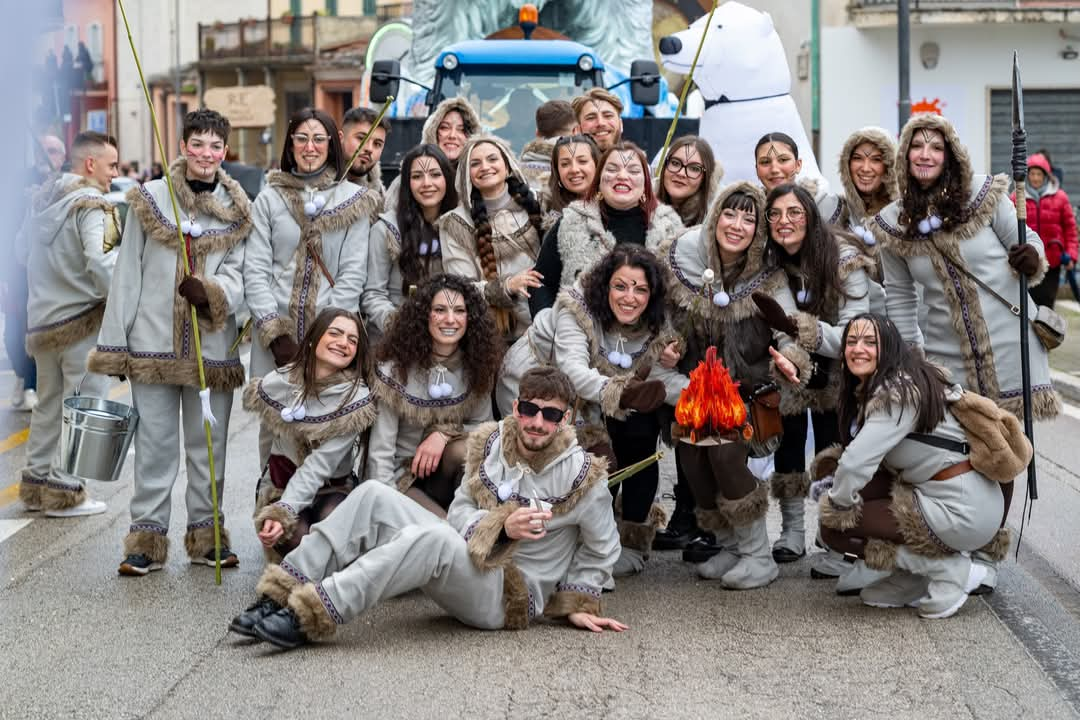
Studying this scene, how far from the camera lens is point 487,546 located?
524cm

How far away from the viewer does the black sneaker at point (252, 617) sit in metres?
5.25

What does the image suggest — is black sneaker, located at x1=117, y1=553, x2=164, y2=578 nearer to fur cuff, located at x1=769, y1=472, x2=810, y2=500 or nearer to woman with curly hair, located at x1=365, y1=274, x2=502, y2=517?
woman with curly hair, located at x1=365, y1=274, x2=502, y2=517

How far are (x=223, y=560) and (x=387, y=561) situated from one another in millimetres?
1750

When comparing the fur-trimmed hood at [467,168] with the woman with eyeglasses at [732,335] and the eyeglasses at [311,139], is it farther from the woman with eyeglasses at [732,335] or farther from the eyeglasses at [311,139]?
the woman with eyeglasses at [732,335]

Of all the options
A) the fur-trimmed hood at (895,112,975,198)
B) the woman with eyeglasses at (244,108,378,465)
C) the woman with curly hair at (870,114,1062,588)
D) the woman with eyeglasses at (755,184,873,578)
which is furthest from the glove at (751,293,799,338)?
the woman with eyeglasses at (244,108,378,465)

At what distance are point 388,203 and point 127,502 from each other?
240 centimetres

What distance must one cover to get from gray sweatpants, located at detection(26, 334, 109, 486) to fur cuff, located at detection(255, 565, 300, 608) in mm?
3039

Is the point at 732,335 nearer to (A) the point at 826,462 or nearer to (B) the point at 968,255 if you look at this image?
(A) the point at 826,462

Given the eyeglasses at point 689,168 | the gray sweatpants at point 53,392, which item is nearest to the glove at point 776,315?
the eyeglasses at point 689,168

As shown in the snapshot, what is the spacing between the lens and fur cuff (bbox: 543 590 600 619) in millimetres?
5535

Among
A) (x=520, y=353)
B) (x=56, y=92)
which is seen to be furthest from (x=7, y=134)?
(x=520, y=353)

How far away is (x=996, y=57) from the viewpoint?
94.3ft

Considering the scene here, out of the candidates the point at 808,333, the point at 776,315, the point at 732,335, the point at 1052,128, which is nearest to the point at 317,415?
the point at 732,335

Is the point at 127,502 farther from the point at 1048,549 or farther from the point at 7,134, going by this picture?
the point at 7,134
